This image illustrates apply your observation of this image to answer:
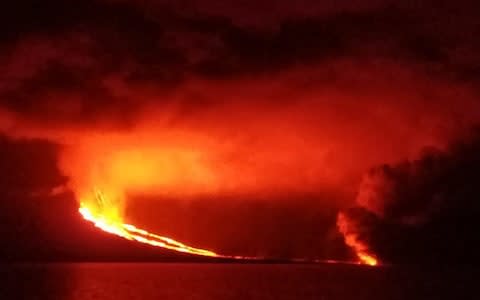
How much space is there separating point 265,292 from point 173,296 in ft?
59.9

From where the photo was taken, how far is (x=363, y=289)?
122 m

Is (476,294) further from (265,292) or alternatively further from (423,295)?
(265,292)

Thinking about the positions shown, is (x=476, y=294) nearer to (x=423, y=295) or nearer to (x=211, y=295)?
(x=423, y=295)

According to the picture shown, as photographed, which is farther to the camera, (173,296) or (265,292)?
(265,292)

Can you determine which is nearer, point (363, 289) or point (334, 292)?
point (334, 292)

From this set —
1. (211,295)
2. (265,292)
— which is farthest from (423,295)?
(211,295)

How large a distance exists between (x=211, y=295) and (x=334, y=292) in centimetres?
1993

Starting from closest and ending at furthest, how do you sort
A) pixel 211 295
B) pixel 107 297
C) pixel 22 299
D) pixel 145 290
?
pixel 22 299
pixel 107 297
pixel 211 295
pixel 145 290

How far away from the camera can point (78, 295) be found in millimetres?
93750

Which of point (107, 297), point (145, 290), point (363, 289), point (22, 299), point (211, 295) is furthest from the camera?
point (363, 289)

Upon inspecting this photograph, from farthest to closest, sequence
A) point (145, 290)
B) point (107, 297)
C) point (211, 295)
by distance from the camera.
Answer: point (145, 290) < point (211, 295) < point (107, 297)

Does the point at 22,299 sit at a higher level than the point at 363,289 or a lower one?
lower

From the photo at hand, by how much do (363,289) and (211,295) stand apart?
1236 inches

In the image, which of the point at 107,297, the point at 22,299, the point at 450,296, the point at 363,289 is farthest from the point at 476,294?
the point at 22,299
